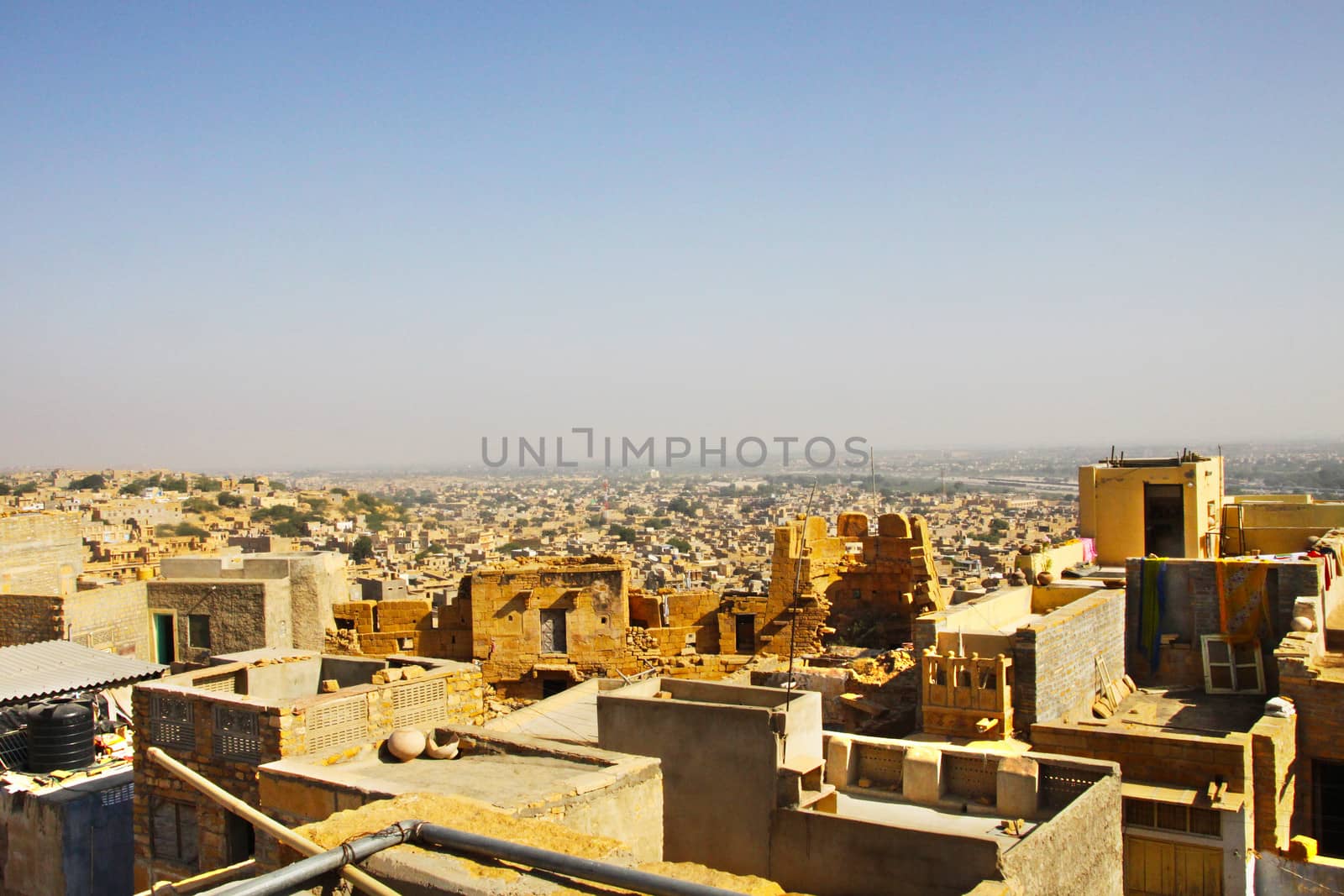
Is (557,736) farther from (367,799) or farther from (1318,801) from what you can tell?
(1318,801)

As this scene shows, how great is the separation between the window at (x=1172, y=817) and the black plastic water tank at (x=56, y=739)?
1197cm

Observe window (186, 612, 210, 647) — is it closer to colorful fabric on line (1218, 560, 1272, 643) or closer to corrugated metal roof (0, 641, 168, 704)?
corrugated metal roof (0, 641, 168, 704)

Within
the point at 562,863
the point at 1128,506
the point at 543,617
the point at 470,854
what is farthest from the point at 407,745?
the point at 1128,506

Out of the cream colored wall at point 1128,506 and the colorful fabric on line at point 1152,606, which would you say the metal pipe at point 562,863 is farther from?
the cream colored wall at point 1128,506

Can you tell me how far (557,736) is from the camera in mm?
11516

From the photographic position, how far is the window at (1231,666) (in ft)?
51.3

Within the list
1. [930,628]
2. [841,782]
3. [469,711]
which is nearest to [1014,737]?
[930,628]

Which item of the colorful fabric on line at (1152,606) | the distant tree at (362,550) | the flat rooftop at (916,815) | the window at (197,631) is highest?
the colorful fabric on line at (1152,606)

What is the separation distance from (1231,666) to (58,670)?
16992 mm

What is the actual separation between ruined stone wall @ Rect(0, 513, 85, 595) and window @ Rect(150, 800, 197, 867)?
1428 cm

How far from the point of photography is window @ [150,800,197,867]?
34.9 ft

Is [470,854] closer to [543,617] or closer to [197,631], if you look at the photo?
[543,617]

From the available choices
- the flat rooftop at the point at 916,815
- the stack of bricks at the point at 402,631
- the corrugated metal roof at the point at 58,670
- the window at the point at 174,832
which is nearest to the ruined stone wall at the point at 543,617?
the stack of bricks at the point at 402,631

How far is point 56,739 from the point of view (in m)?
13.4
